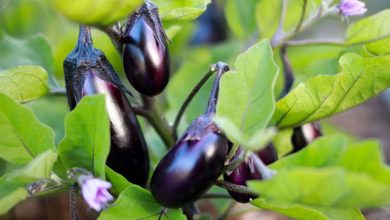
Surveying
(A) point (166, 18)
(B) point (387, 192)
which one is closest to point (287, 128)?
(A) point (166, 18)

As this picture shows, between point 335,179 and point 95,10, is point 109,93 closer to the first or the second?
point 95,10

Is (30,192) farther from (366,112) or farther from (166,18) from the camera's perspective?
(366,112)

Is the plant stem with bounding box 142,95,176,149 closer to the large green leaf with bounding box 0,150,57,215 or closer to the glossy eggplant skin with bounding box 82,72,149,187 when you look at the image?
the glossy eggplant skin with bounding box 82,72,149,187

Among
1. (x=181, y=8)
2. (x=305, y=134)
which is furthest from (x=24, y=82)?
(x=305, y=134)

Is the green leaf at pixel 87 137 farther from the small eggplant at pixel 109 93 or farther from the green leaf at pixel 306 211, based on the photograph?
the green leaf at pixel 306 211

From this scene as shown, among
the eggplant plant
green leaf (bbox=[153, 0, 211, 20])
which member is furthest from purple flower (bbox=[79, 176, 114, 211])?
green leaf (bbox=[153, 0, 211, 20])

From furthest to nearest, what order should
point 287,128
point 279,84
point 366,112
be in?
point 366,112, point 279,84, point 287,128

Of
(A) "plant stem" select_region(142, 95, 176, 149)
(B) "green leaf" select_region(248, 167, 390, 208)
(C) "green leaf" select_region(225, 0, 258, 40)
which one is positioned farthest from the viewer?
(C) "green leaf" select_region(225, 0, 258, 40)
